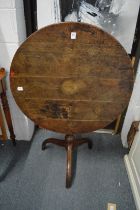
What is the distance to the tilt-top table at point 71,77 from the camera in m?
1.16

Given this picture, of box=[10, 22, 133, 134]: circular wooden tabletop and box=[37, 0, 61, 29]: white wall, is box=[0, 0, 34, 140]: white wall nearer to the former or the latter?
box=[37, 0, 61, 29]: white wall

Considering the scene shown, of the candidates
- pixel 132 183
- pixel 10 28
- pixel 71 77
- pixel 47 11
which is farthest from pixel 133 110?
pixel 10 28

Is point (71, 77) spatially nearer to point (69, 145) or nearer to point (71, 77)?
point (71, 77)

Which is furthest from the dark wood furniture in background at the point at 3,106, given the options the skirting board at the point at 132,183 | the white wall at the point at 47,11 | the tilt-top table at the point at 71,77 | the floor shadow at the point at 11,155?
the skirting board at the point at 132,183

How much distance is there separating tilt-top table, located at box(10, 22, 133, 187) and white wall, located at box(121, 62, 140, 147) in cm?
58

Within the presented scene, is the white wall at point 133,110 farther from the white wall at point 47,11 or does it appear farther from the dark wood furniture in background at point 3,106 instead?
the dark wood furniture in background at point 3,106

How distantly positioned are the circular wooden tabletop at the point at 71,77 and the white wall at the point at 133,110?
0.58 metres

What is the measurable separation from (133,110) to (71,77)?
0.94 metres

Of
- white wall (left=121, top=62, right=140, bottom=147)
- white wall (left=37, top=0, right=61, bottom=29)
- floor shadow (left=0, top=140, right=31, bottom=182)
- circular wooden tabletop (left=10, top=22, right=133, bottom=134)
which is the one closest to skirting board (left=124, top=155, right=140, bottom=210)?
white wall (left=121, top=62, right=140, bottom=147)

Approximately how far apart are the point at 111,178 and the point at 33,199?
0.70m

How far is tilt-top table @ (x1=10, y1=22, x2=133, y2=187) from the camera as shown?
3.79 ft

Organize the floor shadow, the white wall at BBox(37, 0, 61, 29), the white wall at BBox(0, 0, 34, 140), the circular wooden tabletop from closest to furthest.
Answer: the circular wooden tabletop, the white wall at BBox(0, 0, 34, 140), the white wall at BBox(37, 0, 61, 29), the floor shadow

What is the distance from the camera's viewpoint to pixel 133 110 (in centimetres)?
193

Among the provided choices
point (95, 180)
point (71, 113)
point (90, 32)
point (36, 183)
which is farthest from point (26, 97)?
point (95, 180)
